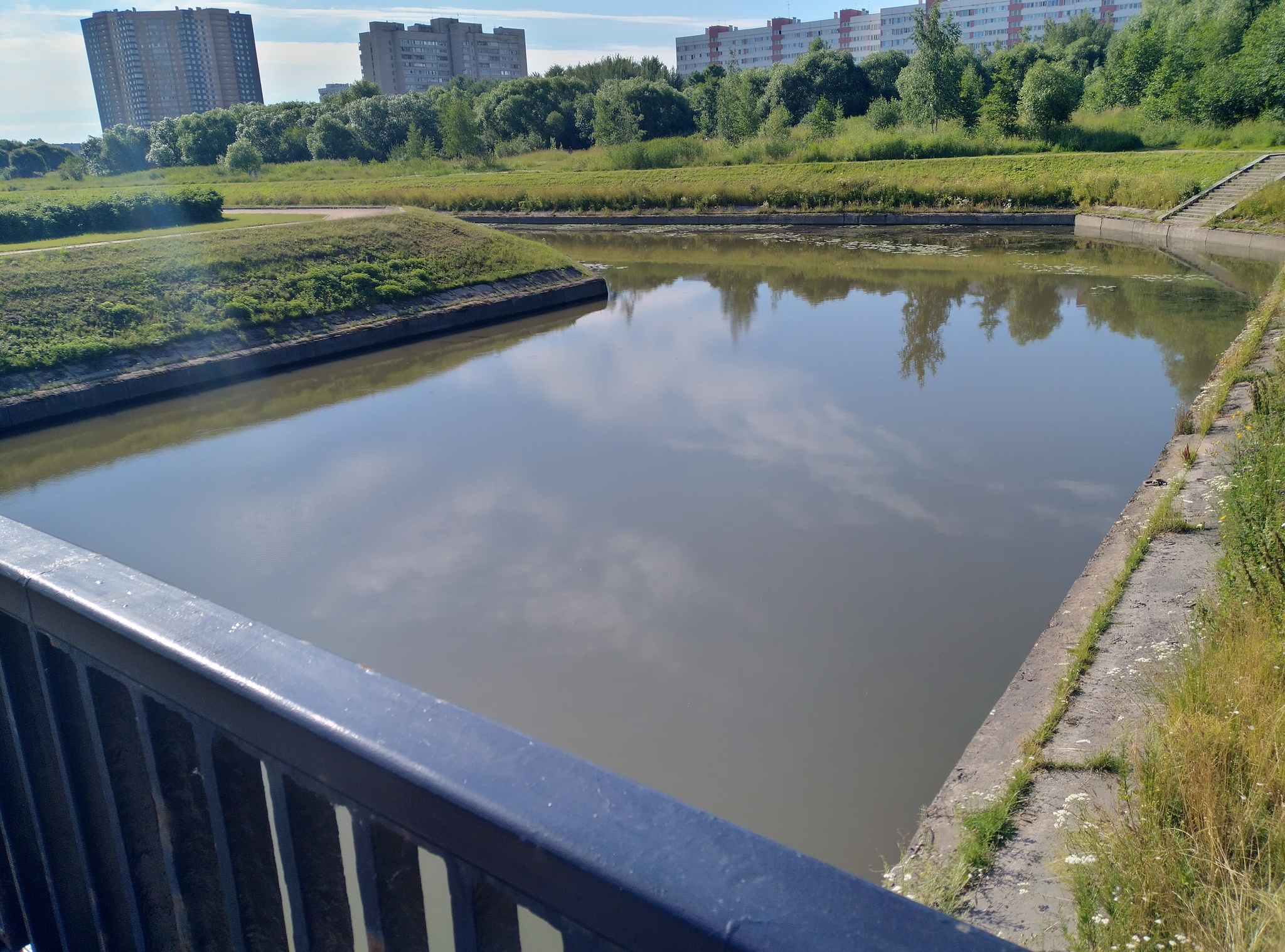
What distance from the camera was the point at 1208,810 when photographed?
9.36ft

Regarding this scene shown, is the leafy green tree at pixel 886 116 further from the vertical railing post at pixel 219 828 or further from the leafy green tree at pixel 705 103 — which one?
the vertical railing post at pixel 219 828

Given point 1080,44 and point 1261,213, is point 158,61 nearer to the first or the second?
point 1080,44

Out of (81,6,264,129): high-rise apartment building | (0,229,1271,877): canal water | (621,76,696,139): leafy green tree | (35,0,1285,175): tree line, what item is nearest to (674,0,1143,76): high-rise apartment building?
(35,0,1285,175): tree line

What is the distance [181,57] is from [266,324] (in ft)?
451

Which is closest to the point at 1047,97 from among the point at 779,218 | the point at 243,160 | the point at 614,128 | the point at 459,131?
the point at 779,218

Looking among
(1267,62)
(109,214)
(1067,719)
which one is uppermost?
(1267,62)

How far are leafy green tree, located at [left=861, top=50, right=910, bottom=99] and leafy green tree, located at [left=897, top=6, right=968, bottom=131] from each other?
2378 centimetres

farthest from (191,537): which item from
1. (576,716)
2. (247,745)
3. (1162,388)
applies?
(1162,388)

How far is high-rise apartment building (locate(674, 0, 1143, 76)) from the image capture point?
133 m

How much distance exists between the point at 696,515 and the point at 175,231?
16.0m

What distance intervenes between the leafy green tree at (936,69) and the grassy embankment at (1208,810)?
3638 cm

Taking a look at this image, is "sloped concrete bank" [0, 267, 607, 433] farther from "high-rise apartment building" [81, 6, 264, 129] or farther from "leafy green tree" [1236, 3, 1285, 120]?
"high-rise apartment building" [81, 6, 264, 129]

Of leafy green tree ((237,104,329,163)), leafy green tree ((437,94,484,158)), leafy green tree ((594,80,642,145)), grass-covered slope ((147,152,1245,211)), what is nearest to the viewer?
grass-covered slope ((147,152,1245,211))

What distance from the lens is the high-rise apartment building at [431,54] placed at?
5064 inches
